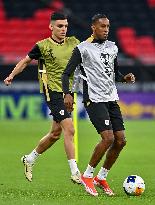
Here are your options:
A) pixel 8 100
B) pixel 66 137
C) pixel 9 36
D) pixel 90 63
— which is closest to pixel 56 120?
pixel 66 137

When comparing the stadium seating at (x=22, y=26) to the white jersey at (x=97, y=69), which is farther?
the stadium seating at (x=22, y=26)

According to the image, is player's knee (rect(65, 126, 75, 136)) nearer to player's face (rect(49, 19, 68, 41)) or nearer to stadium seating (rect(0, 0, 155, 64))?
player's face (rect(49, 19, 68, 41))

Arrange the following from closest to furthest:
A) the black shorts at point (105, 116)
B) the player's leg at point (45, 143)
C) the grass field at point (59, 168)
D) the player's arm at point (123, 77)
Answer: the grass field at point (59, 168), the black shorts at point (105, 116), the player's arm at point (123, 77), the player's leg at point (45, 143)

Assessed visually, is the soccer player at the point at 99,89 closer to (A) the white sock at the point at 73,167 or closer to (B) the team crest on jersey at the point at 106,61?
(B) the team crest on jersey at the point at 106,61

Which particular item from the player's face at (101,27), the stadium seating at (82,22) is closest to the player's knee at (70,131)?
the player's face at (101,27)

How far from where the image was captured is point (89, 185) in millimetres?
10258

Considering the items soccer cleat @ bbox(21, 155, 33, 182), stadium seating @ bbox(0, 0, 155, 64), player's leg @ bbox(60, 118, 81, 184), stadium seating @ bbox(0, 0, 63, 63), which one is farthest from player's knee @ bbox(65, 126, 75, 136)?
stadium seating @ bbox(0, 0, 155, 64)

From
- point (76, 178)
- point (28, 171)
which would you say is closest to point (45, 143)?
point (28, 171)

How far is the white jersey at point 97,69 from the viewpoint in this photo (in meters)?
10.3

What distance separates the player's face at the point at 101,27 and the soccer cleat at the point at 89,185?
70.9 inches

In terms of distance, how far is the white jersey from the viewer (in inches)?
407

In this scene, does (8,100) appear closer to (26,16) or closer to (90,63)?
(26,16)

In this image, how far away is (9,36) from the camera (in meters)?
30.6

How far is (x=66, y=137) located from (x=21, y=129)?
1155 centimetres
